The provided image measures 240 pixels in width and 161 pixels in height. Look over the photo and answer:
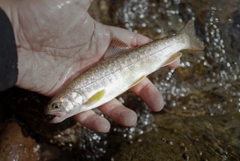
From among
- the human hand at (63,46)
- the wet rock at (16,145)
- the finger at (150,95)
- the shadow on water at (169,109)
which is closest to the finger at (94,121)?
the human hand at (63,46)

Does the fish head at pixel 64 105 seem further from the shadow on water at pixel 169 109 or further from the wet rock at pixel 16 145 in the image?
the wet rock at pixel 16 145

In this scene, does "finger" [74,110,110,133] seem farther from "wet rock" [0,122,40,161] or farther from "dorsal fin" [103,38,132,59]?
"wet rock" [0,122,40,161]

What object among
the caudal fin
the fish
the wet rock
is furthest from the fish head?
the caudal fin

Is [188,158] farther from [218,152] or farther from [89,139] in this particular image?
[89,139]

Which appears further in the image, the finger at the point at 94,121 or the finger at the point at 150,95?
the finger at the point at 150,95

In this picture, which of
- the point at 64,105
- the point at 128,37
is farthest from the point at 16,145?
the point at 128,37

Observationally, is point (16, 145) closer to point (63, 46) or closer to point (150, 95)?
point (63, 46)

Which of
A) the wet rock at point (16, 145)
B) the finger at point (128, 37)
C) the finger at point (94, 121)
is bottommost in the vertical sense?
the wet rock at point (16, 145)

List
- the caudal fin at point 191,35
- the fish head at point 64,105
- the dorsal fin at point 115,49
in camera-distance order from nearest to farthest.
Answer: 1. the fish head at point 64,105
2. the dorsal fin at point 115,49
3. the caudal fin at point 191,35
